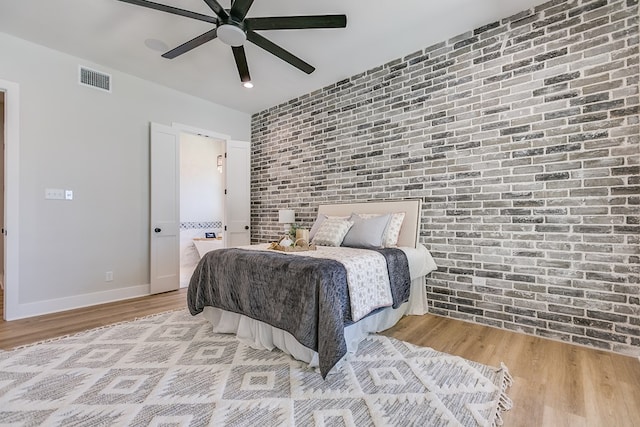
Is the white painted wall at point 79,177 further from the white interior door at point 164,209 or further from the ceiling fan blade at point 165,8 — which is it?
the ceiling fan blade at point 165,8

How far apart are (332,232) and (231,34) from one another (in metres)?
2.08

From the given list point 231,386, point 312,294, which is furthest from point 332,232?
point 231,386

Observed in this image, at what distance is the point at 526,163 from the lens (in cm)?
264

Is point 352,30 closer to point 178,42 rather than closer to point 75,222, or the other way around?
point 178,42

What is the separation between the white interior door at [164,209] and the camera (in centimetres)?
408

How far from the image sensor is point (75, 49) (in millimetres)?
3326

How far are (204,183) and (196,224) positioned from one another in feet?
3.09

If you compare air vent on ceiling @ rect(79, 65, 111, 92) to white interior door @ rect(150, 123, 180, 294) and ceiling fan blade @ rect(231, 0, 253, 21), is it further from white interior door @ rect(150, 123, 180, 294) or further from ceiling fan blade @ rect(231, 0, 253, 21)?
ceiling fan blade @ rect(231, 0, 253, 21)

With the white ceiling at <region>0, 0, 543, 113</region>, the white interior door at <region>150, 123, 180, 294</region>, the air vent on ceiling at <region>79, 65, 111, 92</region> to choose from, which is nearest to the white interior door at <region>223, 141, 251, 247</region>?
the white interior door at <region>150, 123, 180, 294</region>

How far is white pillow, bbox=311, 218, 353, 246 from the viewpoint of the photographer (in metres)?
3.25

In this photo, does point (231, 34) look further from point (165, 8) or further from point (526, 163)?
point (526, 163)

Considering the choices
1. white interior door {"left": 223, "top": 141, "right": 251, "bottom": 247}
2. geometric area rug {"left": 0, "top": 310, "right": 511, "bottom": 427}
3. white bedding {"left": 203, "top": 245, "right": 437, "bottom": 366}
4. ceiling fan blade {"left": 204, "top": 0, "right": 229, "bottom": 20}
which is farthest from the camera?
white interior door {"left": 223, "top": 141, "right": 251, "bottom": 247}

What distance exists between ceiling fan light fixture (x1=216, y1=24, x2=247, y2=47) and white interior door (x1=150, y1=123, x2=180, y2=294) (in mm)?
2302

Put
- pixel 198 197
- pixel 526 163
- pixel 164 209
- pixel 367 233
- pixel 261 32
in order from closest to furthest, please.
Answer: pixel 526 163 < pixel 261 32 < pixel 367 233 < pixel 164 209 < pixel 198 197
